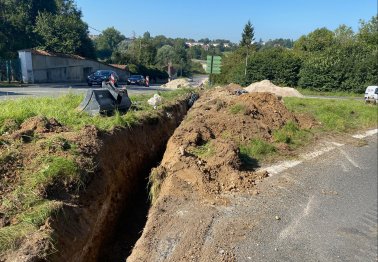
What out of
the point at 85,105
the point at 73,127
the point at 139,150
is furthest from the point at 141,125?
the point at 73,127

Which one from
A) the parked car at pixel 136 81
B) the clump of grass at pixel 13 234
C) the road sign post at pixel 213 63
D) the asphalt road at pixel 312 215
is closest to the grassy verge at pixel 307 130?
the asphalt road at pixel 312 215

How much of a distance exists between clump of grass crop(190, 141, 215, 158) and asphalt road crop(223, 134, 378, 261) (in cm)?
179

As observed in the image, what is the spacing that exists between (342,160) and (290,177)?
2.98 metres

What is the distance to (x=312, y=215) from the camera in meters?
7.91

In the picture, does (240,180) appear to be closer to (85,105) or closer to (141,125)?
(141,125)

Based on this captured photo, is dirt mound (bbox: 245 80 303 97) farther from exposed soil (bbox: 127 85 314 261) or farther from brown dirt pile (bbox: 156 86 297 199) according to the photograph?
exposed soil (bbox: 127 85 314 261)

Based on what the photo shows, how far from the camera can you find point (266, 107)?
1619 centimetres

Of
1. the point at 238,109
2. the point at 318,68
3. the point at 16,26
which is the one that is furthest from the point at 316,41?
the point at 238,109

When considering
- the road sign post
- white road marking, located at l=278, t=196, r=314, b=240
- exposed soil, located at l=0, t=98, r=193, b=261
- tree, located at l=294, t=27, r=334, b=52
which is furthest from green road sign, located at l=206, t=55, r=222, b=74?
tree, located at l=294, t=27, r=334, b=52

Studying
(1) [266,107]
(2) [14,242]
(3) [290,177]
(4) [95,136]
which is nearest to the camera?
(2) [14,242]

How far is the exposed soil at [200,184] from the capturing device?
6.43 metres

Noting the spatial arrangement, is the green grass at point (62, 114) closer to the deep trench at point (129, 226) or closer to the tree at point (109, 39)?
the deep trench at point (129, 226)

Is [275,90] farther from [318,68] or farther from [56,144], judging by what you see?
[56,144]

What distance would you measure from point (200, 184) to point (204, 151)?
2.24 meters
